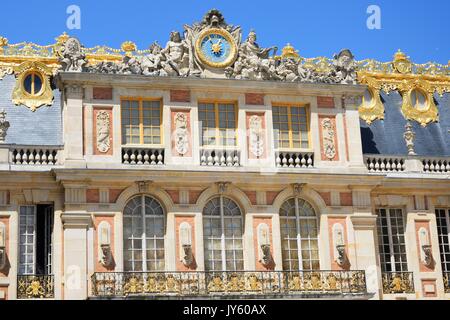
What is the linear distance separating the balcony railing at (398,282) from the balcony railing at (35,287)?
1030 centimetres

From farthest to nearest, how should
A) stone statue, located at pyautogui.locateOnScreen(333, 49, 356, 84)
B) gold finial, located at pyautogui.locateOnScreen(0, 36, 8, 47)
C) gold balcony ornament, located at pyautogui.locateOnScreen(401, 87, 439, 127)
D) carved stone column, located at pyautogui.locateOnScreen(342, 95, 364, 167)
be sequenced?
1. gold balcony ornament, located at pyautogui.locateOnScreen(401, 87, 439, 127)
2. gold finial, located at pyautogui.locateOnScreen(0, 36, 8, 47)
3. stone statue, located at pyautogui.locateOnScreen(333, 49, 356, 84)
4. carved stone column, located at pyautogui.locateOnScreen(342, 95, 364, 167)

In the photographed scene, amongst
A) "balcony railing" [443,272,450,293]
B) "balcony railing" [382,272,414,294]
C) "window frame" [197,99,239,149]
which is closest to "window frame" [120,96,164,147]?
"window frame" [197,99,239,149]

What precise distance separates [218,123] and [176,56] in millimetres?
2463

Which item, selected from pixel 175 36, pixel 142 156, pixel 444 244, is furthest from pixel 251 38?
pixel 444 244

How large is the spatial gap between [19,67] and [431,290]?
591 inches

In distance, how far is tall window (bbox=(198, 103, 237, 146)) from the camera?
30.2 m

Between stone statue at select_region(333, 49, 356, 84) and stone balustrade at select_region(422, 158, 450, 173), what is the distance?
3.73m

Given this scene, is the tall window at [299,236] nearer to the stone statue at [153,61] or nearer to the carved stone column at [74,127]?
the stone statue at [153,61]

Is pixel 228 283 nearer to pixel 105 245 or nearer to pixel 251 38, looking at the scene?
pixel 105 245

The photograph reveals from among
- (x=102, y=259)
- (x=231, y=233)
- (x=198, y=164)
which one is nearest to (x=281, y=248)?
(x=231, y=233)

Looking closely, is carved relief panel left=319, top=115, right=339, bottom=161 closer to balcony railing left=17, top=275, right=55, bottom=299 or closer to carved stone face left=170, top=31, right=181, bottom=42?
carved stone face left=170, top=31, right=181, bottom=42

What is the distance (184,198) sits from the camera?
95.9 ft

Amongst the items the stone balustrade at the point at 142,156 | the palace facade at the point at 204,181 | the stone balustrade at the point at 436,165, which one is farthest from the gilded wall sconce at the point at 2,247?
the stone balustrade at the point at 436,165

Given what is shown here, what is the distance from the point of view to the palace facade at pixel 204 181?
92.9ft
